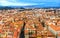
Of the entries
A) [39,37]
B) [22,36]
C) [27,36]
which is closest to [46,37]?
[39,37]

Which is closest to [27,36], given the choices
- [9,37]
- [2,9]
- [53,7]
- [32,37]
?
[32,37]

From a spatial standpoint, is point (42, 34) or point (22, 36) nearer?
point (42, 34)

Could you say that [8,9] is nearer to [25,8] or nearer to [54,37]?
[25,8]

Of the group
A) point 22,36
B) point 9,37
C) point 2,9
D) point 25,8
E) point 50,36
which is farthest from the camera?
point 25,8

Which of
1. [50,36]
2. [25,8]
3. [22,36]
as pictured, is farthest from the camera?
[25,8]

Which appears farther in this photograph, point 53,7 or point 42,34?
point 53,7

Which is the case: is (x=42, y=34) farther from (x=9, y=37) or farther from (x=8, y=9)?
(x=8, y=9)

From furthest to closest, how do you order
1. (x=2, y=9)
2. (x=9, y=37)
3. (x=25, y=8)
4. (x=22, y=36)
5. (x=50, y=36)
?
(x=25, y=8), (x=2, y=9), (x=22, y=36), (x=50, y=36), (x=9, y=37)

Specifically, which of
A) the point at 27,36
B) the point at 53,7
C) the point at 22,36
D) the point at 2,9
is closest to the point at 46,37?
the point at 27,36

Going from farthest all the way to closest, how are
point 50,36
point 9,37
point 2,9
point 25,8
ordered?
point 25,8
point 2,9
point 50,36
point 9,37
